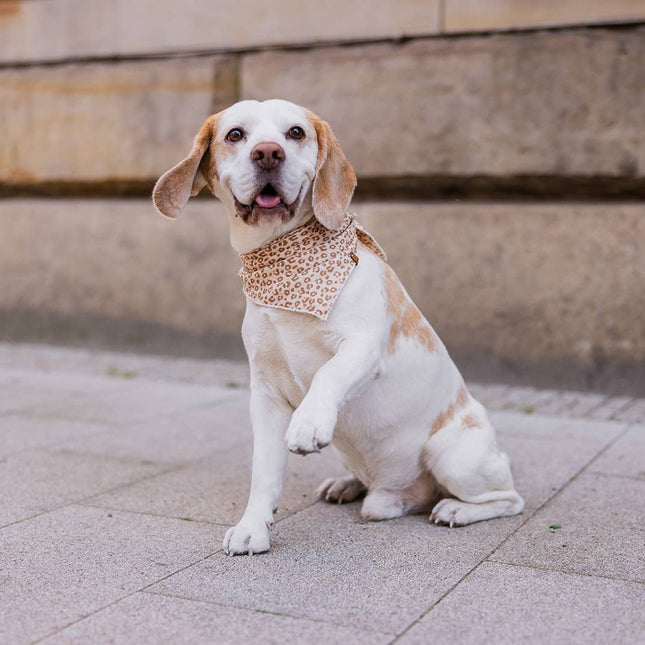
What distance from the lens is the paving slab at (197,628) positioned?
266cm

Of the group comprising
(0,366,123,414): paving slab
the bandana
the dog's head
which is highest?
the dog's head

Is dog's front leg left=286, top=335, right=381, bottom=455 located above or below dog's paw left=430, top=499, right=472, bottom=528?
above

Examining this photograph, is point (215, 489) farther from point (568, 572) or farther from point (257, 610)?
point (568, 572)

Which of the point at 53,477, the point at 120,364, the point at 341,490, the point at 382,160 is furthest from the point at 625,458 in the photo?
the point at 120,364

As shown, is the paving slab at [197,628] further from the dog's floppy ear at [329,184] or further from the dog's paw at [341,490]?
the dog's floppy ear at [329,184]

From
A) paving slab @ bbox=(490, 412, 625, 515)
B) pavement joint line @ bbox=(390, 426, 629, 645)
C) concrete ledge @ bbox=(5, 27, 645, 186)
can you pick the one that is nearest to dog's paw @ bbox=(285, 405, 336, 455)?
pavement joint line @ bbox=(390, 426, 629, 645)

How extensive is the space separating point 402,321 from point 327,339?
0.38 metres

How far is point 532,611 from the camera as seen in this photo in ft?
9.47

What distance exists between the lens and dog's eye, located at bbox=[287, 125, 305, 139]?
138 inches

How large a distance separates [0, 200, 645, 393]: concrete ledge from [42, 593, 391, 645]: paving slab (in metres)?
4.43

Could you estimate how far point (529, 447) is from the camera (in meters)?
5.24

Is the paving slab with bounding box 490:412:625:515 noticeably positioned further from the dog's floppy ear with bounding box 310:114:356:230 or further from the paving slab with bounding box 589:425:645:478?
the dog's floppy ear with bounding box 310:114:356:230

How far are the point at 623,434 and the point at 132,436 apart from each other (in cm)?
272

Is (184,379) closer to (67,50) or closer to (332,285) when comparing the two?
(67,50)
